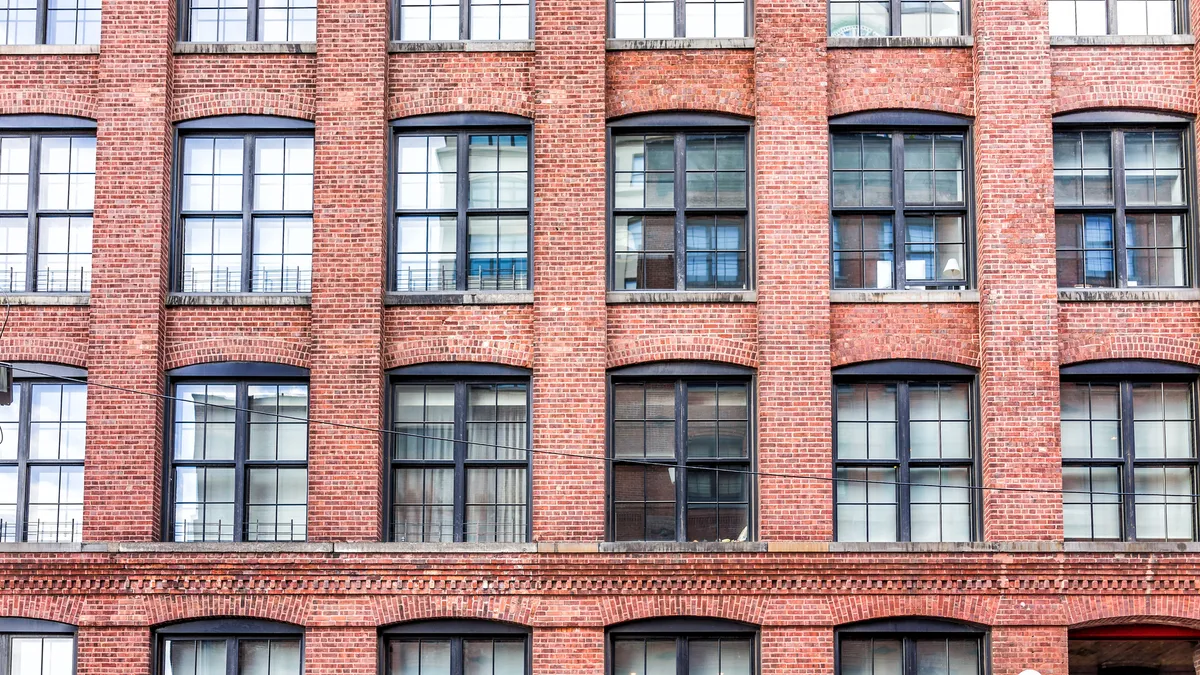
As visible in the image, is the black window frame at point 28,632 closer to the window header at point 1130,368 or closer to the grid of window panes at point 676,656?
the grid of window panes at point 676,656

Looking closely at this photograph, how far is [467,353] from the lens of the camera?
2108 centimetres

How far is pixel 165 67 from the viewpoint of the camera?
2169cm

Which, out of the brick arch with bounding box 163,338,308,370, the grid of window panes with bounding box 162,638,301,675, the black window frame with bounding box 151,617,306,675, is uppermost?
the brick arch with bounding box 163,338,308,370

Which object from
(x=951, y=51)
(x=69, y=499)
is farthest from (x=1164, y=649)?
(x=69, y=499)

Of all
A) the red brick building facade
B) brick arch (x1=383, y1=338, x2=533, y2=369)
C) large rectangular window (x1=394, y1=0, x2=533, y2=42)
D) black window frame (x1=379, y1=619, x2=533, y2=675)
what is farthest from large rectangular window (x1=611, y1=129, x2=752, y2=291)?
black window frame (x1=379, y1=619, x2=533, y2=675)

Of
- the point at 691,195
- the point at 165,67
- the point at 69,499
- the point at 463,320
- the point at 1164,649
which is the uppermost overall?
the point at 165,67

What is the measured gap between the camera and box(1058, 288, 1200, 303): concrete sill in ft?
69.4

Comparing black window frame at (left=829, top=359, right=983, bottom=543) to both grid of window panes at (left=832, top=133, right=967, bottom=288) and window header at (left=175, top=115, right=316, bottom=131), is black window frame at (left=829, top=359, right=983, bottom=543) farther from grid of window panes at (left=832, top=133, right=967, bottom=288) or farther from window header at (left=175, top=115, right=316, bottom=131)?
window header at (left=175, top=115, right=316, bottom=131)

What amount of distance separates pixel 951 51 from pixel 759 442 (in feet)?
19.5

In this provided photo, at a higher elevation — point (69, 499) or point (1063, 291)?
point (1063, 291)

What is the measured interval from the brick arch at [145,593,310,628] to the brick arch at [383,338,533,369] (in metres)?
3.37

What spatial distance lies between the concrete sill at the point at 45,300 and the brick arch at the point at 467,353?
13.6 feet

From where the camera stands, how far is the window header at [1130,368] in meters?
21.1

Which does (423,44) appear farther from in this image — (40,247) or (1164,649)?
(1164,649)
